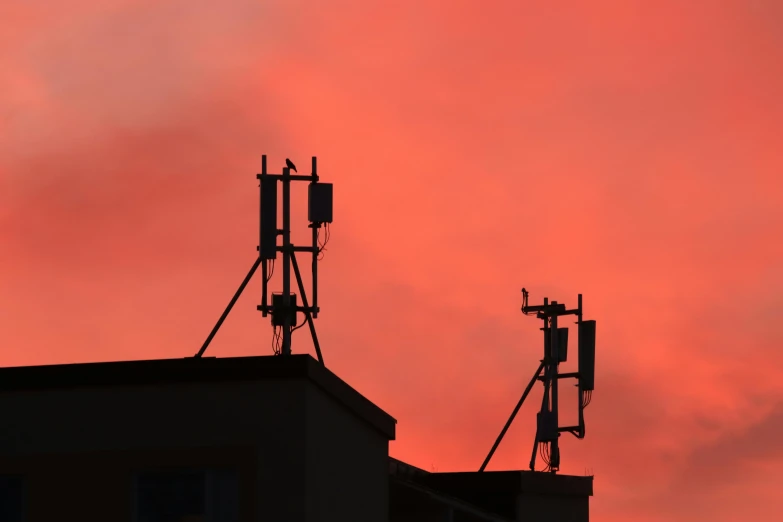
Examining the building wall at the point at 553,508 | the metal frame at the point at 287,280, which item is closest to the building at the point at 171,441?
the metal frame at the point at 287,280

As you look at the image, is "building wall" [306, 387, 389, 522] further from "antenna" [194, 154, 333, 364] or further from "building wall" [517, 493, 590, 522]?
"building wall" [517, 493, 590, 522]

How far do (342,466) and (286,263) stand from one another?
7.94 meters

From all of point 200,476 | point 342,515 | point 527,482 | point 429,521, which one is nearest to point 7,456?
point 200,476

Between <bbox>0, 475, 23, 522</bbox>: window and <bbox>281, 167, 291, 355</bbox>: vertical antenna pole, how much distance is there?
8607mm

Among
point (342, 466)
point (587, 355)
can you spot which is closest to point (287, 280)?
point (342, 466)

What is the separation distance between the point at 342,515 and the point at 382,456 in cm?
345

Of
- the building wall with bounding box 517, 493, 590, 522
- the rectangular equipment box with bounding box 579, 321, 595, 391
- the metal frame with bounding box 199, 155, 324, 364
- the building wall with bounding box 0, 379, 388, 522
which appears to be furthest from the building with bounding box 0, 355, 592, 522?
the rectangular equipment box with bounding box 579, 321, 595, 391

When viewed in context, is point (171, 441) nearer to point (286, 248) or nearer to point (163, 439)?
point (163, 439)

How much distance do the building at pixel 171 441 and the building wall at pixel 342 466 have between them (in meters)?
0.06

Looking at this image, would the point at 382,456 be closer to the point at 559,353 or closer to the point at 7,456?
the point at 7,456

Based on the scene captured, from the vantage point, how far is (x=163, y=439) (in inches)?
1088

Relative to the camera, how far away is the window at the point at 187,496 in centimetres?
2689

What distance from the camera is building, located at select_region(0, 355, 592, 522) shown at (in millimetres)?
27109

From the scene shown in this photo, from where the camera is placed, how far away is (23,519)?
91.5 ft
